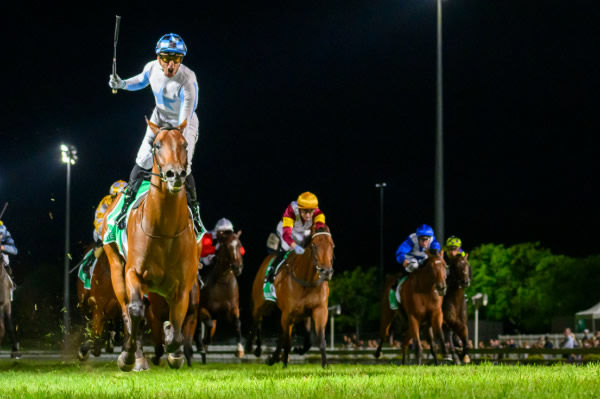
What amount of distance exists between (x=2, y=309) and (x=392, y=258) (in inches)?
3122

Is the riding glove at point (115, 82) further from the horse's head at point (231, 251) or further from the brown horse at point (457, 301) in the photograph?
the brown horse at point (457, 301)

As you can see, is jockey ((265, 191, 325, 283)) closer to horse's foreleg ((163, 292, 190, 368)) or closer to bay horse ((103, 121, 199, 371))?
bay horse ((103, 121, 199, 371))

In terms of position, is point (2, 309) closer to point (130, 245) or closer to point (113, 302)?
point (113, 302)

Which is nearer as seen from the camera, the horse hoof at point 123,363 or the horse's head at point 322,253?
the horse hoof at point 123,363

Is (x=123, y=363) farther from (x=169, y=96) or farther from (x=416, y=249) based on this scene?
(x=416, y=249)

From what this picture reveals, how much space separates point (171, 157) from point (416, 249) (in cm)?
1022

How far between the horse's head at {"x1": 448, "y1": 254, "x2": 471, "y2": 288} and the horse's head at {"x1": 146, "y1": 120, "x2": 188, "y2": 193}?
421 inches

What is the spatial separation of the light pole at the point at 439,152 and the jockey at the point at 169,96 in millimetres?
10944

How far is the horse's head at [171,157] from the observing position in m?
9.51

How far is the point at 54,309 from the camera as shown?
18.2m

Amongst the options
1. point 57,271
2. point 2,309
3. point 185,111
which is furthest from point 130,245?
point 57,271

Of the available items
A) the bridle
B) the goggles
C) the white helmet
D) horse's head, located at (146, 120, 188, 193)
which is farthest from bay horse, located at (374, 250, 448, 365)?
horse's head, located at (146, 120, 188, 193)

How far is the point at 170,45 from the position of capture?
10.9 m

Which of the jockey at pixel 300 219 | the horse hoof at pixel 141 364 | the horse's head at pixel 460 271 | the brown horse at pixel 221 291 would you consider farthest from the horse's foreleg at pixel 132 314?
the horse's head at pixel 460 271
